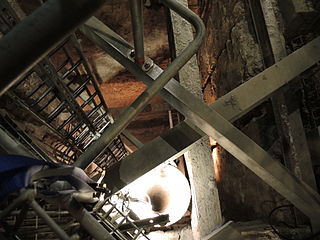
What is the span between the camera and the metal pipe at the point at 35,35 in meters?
1.02

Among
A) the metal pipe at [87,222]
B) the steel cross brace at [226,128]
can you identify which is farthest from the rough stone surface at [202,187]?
the metal pipe at [87,222]

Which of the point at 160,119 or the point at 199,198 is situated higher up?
the point at 160,119

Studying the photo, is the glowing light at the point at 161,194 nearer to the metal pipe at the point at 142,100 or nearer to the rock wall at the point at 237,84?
the rock wall at the point at 237,84

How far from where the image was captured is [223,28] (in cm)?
419

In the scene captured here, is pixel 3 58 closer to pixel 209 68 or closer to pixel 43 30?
pixel 43 30

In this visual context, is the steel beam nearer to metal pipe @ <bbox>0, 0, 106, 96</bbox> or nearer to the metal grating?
the metal grating

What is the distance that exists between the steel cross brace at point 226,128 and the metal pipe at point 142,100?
0.94 ft

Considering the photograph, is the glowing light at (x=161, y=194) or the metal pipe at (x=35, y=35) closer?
the metal pipe at (x=35, y=35)

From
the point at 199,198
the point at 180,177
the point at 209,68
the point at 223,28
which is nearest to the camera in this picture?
the point at 199,198

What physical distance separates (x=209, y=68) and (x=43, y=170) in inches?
164

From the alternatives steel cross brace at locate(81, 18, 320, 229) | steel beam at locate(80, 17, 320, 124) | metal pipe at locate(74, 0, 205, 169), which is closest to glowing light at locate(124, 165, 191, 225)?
steel cross brace at locate(81, 18, 320, 229)

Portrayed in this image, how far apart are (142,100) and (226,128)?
699mm

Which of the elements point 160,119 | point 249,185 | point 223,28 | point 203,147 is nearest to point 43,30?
point 203,147

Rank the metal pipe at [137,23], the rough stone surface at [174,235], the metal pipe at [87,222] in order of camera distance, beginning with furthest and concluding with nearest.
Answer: the rough stone surface at [174,235] → the metal pipe at [137,23] → the metal pipe at [87,222]
